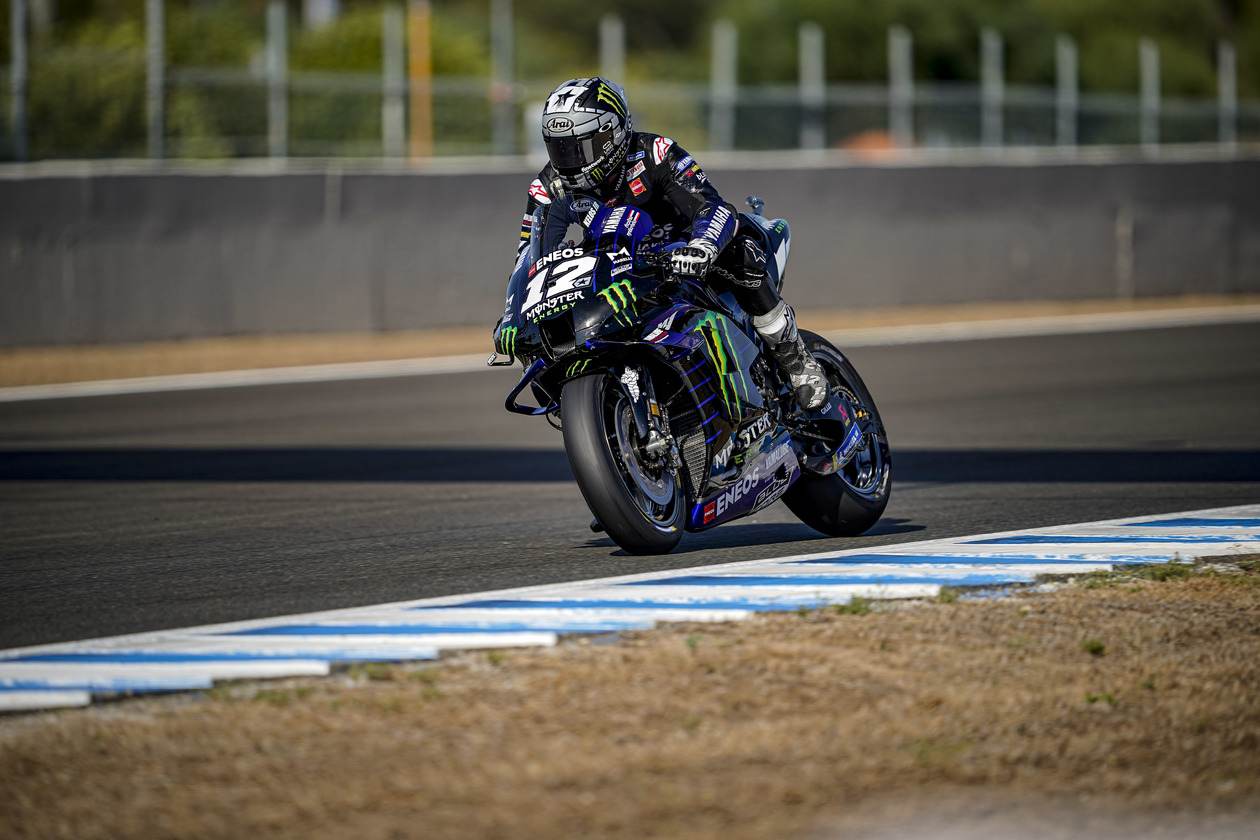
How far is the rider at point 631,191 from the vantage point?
6.96 metres

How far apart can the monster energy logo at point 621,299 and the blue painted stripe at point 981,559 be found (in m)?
1.18

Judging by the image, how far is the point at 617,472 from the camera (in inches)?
262

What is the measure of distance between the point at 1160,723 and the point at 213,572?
3.81 metres

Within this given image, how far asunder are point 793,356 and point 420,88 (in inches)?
585

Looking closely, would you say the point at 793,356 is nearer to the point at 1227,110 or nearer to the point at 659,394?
the point at 659,394

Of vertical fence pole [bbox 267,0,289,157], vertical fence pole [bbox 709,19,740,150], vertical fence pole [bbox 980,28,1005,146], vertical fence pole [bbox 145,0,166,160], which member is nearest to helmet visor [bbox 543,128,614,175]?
vertical fence pole [bbox 145,0,166,160]

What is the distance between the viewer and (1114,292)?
2083cm

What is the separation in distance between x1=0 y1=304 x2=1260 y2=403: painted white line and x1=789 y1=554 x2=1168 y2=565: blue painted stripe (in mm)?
8601

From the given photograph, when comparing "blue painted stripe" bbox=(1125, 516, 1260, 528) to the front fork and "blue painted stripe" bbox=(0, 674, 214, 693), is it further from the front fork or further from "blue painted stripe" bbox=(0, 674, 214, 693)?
"blue painted stripe" bbox=(0, 674, 214, 693)

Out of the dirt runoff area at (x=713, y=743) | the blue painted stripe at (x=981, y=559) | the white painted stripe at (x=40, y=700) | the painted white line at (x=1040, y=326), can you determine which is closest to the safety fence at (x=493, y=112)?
the painted white line at (x=1040, y=326)

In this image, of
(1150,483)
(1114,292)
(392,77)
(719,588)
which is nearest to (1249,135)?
(1114,292)

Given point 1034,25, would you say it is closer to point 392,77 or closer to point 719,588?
point 392,77

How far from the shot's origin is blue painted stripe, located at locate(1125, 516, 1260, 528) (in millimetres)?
8047

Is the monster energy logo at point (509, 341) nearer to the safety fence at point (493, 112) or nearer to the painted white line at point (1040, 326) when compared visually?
the painted white line at point (1040, 326)
